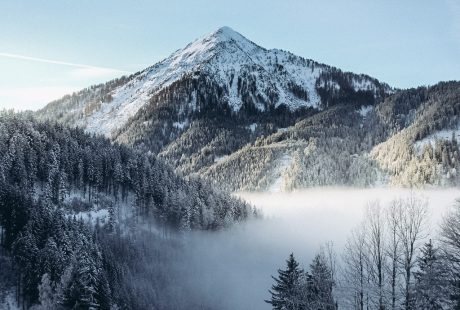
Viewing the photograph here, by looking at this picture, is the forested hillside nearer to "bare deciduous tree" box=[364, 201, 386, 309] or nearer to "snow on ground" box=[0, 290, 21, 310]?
"snow on ground" box=[0, 290, 21, 310]

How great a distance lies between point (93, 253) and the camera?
97688 mm

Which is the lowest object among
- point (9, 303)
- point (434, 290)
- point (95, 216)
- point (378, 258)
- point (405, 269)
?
point (9, 303)

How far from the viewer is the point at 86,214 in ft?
437

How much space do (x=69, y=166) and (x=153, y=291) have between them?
45005 mm

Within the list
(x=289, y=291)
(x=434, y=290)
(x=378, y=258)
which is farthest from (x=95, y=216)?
(x=434, y=290)

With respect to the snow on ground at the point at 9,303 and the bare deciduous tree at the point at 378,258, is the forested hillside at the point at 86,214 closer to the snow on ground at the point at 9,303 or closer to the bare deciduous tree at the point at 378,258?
the snow on ground at the point at 9,303

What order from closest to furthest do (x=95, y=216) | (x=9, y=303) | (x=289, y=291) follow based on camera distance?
(x=289, y=291), (x=9, y=303), (x=95, y=216)

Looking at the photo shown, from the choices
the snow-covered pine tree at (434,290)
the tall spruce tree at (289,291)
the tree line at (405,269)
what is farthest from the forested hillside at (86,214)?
the snow-covered pine tree at (434,290)

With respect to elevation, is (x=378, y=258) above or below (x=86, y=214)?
above

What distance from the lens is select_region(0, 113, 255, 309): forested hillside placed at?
85062mm

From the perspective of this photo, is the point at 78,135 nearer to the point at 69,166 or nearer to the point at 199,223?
the point at 69,166

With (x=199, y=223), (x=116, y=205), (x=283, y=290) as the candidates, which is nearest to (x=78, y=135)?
(x=116, y=205)

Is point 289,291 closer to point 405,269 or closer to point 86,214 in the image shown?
point 405,269

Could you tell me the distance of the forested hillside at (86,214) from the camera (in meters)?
85.1
